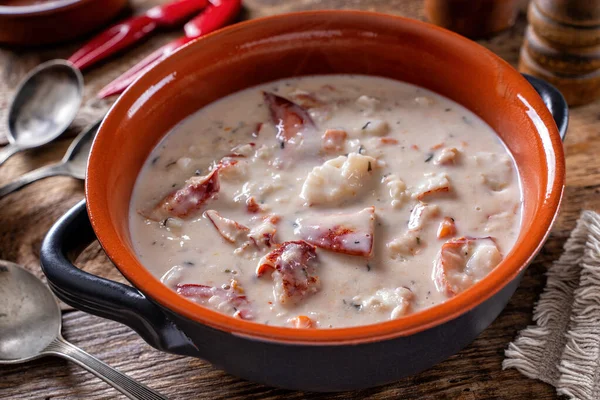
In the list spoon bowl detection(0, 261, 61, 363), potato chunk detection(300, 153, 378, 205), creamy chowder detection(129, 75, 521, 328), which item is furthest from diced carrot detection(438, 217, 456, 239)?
spoon bowl detection(0, 261, 61, 363)

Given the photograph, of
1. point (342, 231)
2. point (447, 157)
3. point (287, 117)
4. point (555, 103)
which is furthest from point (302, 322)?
point (555, 103)

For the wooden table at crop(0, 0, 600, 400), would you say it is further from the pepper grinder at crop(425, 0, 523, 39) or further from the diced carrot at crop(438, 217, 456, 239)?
the pepper grinder at crop(425, 0, 523, 39)

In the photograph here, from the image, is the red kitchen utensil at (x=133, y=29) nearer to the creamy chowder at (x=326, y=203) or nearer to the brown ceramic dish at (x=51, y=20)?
the brown ceramic dish at (x=51, y=20)

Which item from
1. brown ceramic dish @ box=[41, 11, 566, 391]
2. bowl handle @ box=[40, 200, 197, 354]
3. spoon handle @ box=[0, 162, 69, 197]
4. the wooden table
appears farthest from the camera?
spoon handle @ box=[0, 162, 69, 197]

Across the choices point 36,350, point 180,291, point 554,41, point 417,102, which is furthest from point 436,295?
point 554,41

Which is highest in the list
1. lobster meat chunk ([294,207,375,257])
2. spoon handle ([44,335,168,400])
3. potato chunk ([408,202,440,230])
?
lobster meat chunk ([294,207,375,257])

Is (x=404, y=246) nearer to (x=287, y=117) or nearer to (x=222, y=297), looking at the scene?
(x=222, y=297)
